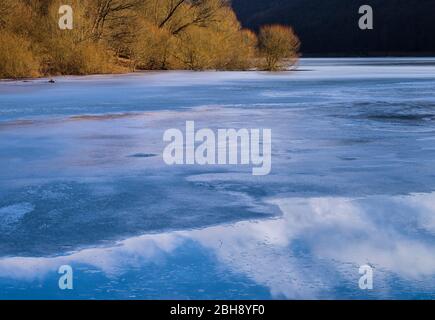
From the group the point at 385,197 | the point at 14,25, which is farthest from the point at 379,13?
the point at 385,197

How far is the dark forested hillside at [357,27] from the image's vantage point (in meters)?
125

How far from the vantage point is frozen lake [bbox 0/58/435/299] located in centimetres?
409

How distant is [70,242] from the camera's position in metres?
4.88

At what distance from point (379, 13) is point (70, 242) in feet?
467

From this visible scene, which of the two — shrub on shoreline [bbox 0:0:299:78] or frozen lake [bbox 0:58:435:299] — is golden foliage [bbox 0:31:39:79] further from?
frozen lake [bbox 0:58:435:299]

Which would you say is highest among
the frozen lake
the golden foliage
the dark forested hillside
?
the dark forested hillside

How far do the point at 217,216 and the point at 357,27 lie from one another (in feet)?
Answer: 436

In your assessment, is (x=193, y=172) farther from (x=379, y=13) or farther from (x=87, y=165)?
(x=379, y=13)

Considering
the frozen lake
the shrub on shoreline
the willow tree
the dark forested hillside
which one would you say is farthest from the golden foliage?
the dark forested hillside

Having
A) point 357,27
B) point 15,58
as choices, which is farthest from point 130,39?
point 357,27

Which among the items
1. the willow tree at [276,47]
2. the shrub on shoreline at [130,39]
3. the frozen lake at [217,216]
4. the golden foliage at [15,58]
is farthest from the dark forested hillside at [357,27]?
the frozen lake at [217,216]

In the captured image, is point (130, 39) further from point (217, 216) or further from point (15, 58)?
point (217, 216)

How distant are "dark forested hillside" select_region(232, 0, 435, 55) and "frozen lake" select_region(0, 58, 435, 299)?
115304 millimetres

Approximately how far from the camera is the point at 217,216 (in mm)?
5637
